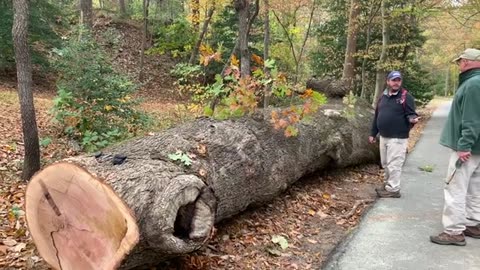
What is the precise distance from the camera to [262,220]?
509 cm

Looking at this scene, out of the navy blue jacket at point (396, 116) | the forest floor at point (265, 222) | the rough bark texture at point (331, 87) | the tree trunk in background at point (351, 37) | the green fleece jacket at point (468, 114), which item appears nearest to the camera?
the forest floor at point (265, 222)

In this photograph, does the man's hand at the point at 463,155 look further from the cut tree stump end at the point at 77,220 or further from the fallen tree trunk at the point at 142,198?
the cut tree stump end at the point at 77,220

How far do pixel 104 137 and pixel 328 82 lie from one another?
4.77m

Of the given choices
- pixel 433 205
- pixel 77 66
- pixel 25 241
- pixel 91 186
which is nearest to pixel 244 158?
pixel 91 186

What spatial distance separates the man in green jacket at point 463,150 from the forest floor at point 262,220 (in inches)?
46.4

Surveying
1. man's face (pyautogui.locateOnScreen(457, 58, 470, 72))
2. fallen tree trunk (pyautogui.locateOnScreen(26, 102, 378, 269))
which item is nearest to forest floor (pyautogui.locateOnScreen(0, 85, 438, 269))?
fallen tree trunk (pyautogui.locateOnScreen(26, 102, 378, 269))

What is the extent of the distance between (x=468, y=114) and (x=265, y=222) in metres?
2.58

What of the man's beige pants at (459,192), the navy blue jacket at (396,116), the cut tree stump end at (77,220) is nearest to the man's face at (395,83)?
the navy blue jacket at (396,116)

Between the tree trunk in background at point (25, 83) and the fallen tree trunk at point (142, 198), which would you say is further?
the tree trunk in background at point (25, 83)

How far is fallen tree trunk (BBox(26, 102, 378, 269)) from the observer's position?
9.87 ft

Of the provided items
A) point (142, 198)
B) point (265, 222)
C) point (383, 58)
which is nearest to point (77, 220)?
point (142, 198)

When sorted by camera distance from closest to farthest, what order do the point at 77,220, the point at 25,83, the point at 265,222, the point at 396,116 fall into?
the point at 77,220 < the point at 265,222 < the point at 25,83 < the point at 396,116

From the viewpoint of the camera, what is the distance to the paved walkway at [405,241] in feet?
13.5

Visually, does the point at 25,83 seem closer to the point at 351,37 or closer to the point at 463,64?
the point at 463,64
